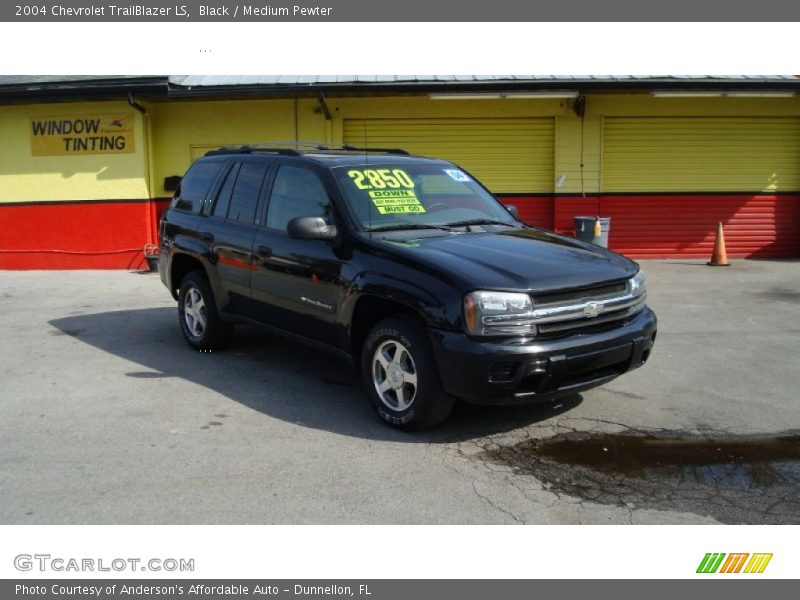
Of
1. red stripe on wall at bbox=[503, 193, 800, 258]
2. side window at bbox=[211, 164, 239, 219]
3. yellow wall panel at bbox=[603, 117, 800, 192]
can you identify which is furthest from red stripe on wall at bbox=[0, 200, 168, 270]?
yellow wall panel at bbox=[603, 117, 800, 192]

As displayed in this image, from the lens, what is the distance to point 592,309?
5039 mm

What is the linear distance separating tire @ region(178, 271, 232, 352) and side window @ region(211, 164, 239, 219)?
70cm

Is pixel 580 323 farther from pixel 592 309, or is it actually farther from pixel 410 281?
pixel 410 281

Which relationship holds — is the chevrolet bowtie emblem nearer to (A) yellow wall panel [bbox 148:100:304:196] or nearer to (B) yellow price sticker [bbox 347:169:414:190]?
(B) yellow price sticker [bbox 347:169:414:190]

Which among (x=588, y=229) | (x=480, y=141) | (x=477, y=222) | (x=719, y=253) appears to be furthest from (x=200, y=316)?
(x=719, y=253)

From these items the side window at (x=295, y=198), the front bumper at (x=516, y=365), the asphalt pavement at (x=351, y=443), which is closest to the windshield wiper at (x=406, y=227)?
the side window at (x=295, y=198)

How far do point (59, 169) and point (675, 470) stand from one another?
12.5 meters

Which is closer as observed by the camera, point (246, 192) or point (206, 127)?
point (246, 192)

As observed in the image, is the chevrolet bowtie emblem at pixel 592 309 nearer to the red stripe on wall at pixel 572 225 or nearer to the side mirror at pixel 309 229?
the side mirror at pixel 309 229

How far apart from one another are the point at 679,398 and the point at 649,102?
382 inches

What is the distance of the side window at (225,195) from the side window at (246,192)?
0.19 feet

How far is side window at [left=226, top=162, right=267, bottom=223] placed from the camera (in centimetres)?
664

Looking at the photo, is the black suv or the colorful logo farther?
the black suv

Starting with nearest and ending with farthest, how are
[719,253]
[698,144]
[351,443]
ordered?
1. [351,443]
2. [719,253]
3. [698,144]
